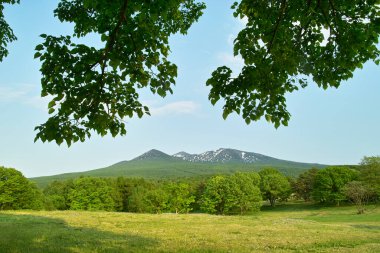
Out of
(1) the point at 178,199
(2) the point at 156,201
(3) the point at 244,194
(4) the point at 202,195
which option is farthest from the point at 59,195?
(3) the point at 244,194

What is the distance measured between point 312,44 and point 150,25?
586 centimetres

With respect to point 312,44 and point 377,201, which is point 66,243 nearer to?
point 312,44

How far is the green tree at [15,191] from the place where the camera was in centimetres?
8706

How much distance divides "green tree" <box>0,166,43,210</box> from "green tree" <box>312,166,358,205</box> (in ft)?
273

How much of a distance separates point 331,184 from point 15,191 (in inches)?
3578

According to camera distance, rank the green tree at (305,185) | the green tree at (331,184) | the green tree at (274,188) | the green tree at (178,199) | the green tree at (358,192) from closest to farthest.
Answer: the green tree at (358,192) < the green tree at (178,199) < the green tree at (331,184) < the green tree at (274,188) < the green tree at (305,185)

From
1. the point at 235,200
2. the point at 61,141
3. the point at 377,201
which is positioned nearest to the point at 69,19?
the point at 61,141

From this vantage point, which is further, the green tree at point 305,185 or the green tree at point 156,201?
the green tree at point 305,185

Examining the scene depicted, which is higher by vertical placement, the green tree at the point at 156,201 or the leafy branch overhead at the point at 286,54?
the leafy branch overhead at the point at 286,54

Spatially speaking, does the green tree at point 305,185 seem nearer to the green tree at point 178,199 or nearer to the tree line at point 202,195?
the tree line at point 202,195

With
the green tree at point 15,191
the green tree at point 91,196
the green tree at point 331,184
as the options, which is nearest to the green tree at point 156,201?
the green tree at point 91,196

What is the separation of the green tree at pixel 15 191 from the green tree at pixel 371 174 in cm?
8784

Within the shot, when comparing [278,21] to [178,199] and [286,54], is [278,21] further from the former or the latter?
[178,199]

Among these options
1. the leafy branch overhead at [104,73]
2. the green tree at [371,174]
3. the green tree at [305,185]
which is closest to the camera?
the leafy branch overhead at [104,73]
